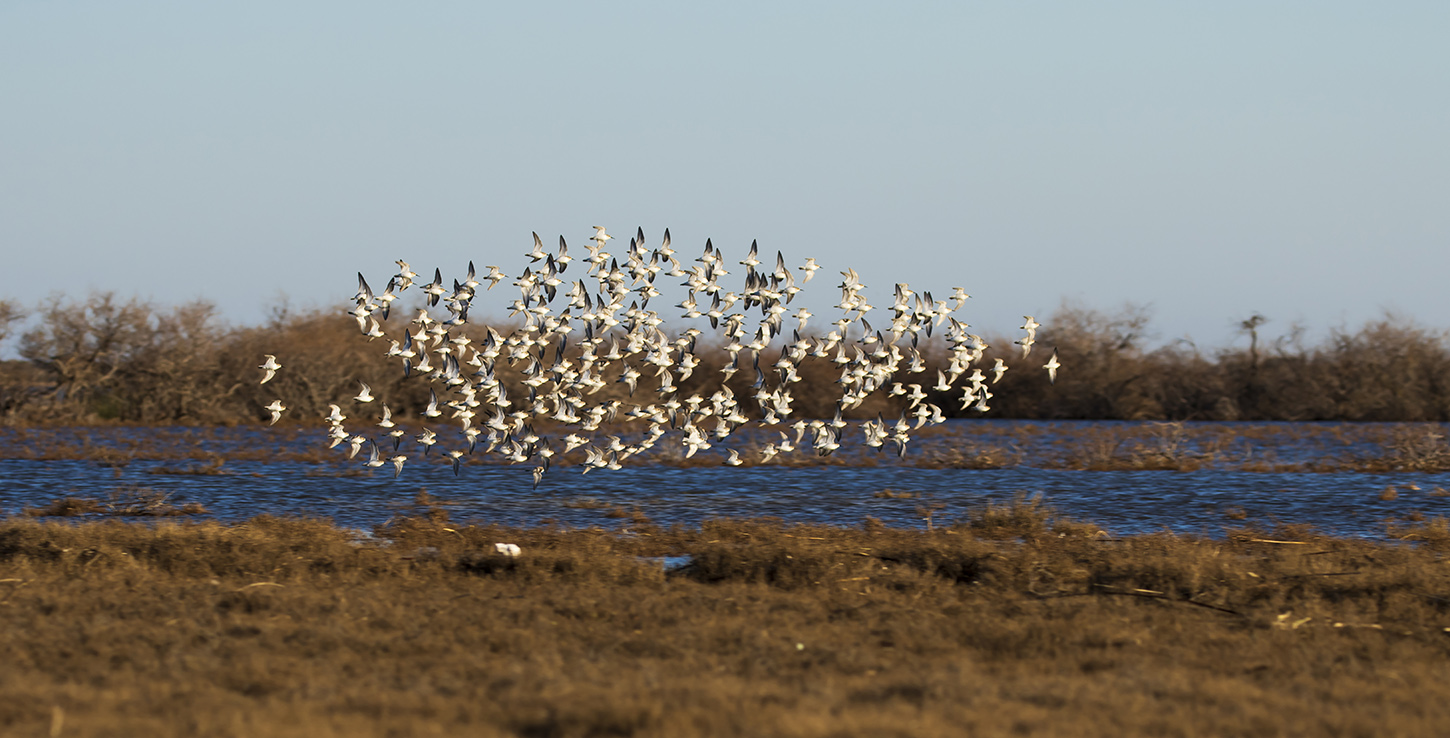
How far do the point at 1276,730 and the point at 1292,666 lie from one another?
2559 millimetres

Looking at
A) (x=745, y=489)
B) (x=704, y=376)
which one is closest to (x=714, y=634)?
(x=745, y=489)

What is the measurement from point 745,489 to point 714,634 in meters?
15.4

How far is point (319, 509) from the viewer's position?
2206 centimetres

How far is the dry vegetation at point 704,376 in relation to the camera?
4297 cm

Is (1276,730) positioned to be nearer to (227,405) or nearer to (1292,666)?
(1292,666)

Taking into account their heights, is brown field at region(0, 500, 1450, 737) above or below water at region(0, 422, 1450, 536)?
below

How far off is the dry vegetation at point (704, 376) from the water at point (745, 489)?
8084 millimetres

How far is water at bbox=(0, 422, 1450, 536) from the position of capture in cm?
2153

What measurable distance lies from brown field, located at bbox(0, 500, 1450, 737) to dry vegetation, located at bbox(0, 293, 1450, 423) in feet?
96.0

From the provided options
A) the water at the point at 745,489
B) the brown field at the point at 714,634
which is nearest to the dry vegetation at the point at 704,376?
the water at the point at 745,489

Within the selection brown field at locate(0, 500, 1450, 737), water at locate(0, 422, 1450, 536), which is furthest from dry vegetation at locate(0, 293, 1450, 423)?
brown field at locate(0, 500, 1450, 737)

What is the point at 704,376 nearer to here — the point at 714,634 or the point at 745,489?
the point at 745,489

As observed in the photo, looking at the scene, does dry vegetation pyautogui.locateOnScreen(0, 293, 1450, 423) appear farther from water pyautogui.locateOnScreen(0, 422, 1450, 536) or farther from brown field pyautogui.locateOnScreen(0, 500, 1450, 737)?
brown field pyautogui.locateOnScreen(0, 500, 1450, 737)

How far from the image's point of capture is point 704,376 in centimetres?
4681
